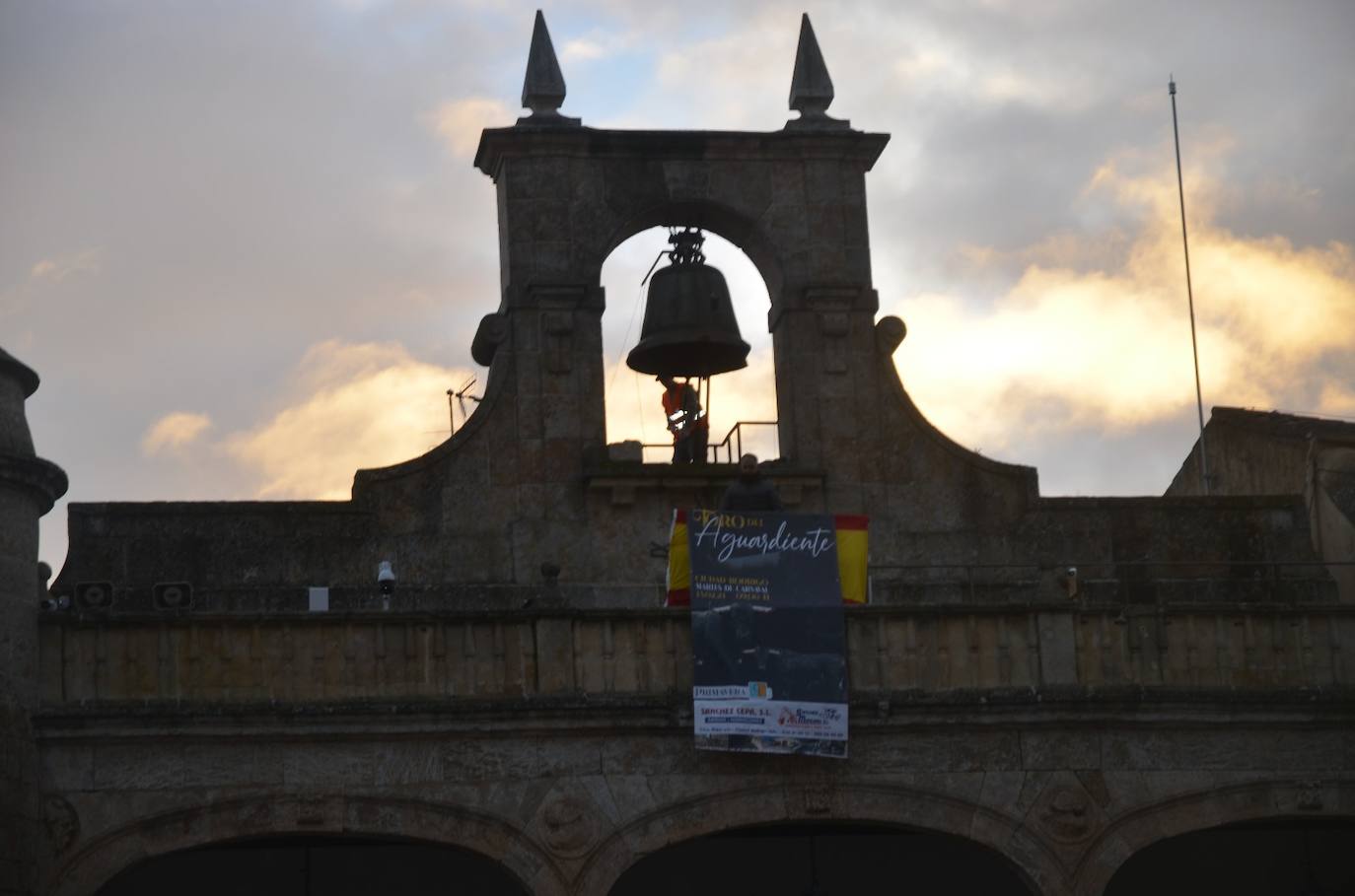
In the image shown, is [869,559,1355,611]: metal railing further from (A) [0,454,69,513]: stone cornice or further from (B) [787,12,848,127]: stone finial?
(A) [0,454,69,513]: stone cornice

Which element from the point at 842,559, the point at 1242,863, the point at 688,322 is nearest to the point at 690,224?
the point at 688,322

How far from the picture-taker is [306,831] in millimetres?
30594

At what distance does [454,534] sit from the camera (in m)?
33.9

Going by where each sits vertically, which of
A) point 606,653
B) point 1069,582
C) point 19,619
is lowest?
point 606,653

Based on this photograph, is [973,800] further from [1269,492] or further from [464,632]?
[1269,492]

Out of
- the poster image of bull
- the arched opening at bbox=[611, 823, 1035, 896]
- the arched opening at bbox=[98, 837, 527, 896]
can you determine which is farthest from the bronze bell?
the arched opening at bbox=[98, 837, 527, 896]

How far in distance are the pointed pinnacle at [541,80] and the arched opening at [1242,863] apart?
381 inches

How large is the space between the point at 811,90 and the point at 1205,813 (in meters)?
8.93

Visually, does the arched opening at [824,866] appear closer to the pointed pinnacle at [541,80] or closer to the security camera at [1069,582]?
the security camera at [1069,582]

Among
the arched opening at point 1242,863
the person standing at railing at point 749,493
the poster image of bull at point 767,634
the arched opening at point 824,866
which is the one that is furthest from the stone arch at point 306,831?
the arched opening at point 1242,863

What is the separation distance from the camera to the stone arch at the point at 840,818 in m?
31.1

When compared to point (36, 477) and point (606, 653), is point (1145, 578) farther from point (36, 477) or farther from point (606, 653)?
point (36, 477)

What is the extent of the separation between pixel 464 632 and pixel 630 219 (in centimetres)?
573

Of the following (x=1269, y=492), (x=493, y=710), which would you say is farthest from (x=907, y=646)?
(x=1269, y=492)
